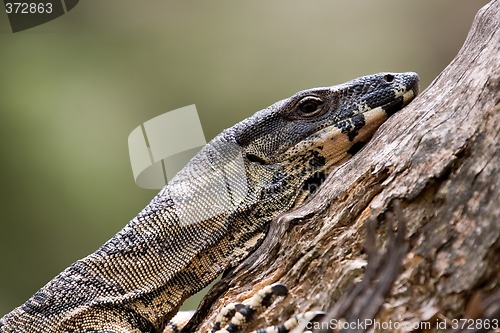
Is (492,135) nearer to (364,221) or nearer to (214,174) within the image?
(364,221)

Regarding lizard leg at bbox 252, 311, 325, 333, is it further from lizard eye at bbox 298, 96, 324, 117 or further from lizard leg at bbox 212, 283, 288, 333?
A: lizard eye at bbox 298, 96, 324, 117

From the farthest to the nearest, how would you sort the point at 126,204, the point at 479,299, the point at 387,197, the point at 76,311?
1. the point at 126,204
2. the point at 76,311
3. the point at 387,197
4. the point at 479,299

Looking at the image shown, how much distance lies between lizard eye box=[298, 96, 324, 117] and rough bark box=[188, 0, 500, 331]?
0.57 meters

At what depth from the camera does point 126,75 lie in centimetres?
668

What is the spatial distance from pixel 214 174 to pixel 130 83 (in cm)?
310

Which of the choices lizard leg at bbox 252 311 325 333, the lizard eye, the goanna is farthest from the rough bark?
the lizard eye

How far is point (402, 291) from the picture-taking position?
8.44ft

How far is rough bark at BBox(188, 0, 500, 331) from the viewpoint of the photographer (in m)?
2.45

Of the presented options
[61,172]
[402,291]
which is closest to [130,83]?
[61,172]

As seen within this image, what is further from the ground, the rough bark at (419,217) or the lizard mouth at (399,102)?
the lizard mouth at (399,102)

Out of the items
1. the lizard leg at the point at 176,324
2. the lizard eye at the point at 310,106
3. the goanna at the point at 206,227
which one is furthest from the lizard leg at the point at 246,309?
the lizard eye at the point at 310,106

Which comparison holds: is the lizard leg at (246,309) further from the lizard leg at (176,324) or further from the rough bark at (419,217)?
the lizard leg at (176,324)

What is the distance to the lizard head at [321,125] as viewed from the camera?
3688 millimetres

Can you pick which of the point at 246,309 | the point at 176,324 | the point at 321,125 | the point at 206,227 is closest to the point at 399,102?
the point at 321,125
